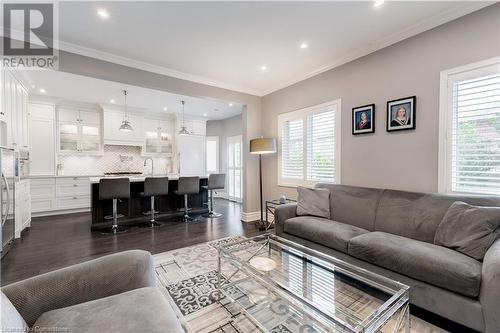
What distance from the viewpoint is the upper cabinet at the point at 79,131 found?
581cm

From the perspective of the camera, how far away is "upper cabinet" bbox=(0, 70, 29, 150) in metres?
3.33

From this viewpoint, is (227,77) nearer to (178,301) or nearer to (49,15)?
(49,15)

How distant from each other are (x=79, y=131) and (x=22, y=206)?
2638 mm

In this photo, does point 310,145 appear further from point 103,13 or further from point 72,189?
point 72,189

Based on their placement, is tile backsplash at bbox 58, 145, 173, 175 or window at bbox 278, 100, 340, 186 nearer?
window at bbox 278, 100, 340, 186

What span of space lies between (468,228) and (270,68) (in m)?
3.24

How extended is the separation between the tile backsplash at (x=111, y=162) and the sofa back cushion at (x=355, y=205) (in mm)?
5741

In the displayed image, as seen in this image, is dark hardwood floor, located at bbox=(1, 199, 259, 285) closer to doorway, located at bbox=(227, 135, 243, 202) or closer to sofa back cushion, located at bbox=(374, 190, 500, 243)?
sofa back cushion, located at bbox=(374, 190, 500, 243)

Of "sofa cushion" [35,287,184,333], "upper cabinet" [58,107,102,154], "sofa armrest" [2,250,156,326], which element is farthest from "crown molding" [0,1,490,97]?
"upper cabinet" [58,107,102,154]

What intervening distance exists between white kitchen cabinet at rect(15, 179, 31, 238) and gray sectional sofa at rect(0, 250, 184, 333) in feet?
12.0

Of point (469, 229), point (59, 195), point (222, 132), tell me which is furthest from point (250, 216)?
point (59, 195)

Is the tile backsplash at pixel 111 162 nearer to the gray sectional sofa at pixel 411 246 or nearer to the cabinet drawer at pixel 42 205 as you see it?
the cabinet drawer at pixel 42 205

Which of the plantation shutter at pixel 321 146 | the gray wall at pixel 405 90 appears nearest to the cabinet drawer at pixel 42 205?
the plantation shutter at pixel 321 146

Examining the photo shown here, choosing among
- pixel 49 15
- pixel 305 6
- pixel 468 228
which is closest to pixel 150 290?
pixel 468 228
